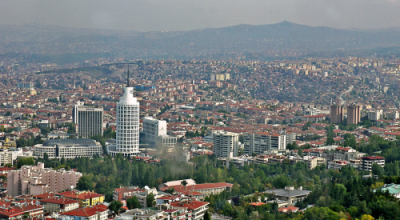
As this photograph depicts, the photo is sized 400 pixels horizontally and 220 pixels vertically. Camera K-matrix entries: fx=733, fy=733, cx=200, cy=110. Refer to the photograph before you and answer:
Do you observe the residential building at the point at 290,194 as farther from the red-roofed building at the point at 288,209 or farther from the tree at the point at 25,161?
the tree at the point at 25,161

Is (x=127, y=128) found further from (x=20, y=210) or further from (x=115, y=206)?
(x=20, y=210)

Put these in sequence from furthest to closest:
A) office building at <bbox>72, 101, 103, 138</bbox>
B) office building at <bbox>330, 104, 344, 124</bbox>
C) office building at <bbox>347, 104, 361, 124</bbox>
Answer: office building at <bbox>330, 104, 344, 124</bbox> → office building at <bbox>347, 104, 361, 124</bbox> → office building at <bbox>72, 101, 103, 138</bbox>

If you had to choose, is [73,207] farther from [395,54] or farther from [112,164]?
[395,54]

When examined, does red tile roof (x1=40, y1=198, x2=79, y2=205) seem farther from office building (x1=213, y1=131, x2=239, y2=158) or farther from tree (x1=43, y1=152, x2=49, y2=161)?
office building (x1=213, y1=131, x2=239, y2=158)

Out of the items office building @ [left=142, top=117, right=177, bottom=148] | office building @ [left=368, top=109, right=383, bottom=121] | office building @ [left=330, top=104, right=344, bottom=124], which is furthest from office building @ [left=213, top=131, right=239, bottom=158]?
office building @ [left=368, top=109, right=383, bottom=121]

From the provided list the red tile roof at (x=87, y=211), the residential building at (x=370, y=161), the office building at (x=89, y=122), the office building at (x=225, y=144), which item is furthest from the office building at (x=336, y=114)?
the red tile roof at (x=87, y=211)

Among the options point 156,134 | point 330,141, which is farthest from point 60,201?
point 330,141
